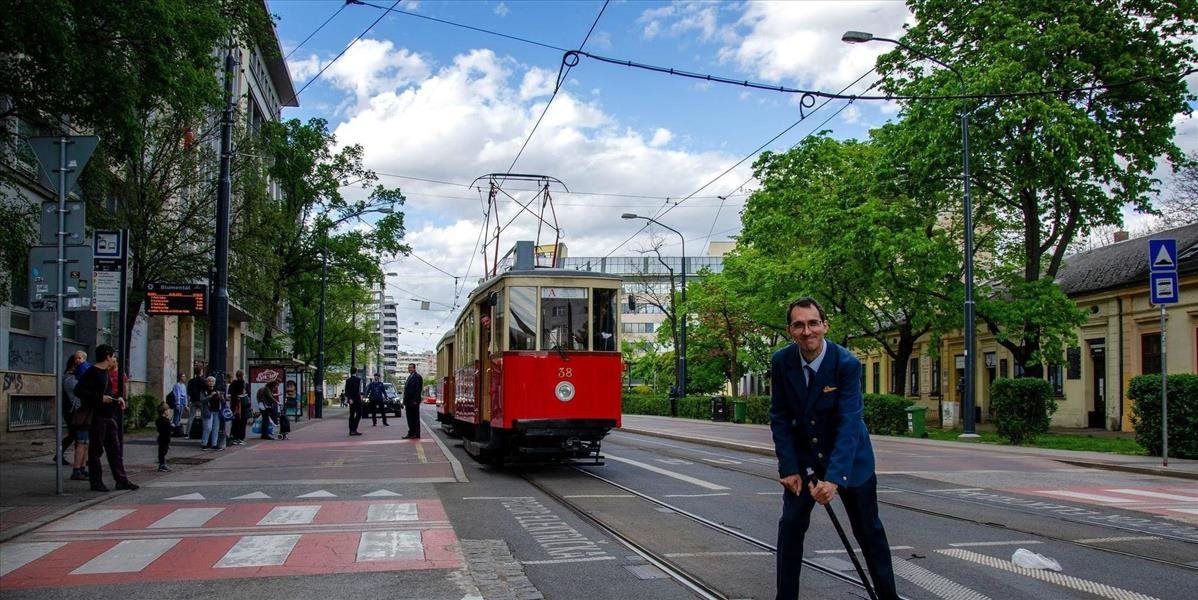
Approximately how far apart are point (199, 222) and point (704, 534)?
20264 millimetres

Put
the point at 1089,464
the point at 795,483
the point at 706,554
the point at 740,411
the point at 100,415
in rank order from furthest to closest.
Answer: the point at 740,411 < the point at 1089,464 < the point at 100,415 < the point at 706,554 < the point at 795,483

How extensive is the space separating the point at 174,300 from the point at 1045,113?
72.6 ft

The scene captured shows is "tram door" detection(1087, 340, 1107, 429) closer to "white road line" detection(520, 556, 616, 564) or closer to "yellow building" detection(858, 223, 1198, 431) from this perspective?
"yellow building" detection(858, 223, 1198, 431)

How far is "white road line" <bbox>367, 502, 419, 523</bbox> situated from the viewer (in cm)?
984

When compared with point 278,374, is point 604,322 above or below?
above

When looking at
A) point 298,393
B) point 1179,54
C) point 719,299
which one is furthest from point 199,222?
point 719,299

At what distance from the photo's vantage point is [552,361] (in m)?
14.3

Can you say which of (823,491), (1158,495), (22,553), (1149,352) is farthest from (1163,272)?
(22,553)

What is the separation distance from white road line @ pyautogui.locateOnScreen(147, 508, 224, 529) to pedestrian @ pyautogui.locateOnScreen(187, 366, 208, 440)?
10.7m

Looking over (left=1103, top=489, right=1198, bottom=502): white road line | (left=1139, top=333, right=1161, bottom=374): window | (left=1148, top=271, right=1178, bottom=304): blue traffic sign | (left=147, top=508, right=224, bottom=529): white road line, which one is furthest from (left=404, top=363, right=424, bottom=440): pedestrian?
(left=1139, top=333, right=1161, bottom=374): window

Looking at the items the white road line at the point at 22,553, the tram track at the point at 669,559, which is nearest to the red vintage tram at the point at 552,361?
the tram track at the point at 669,559

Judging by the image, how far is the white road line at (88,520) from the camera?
9.14 metres

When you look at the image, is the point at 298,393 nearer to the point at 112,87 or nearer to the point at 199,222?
the point at 199,222

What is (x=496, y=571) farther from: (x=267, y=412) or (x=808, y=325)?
(x=267, y=412)
